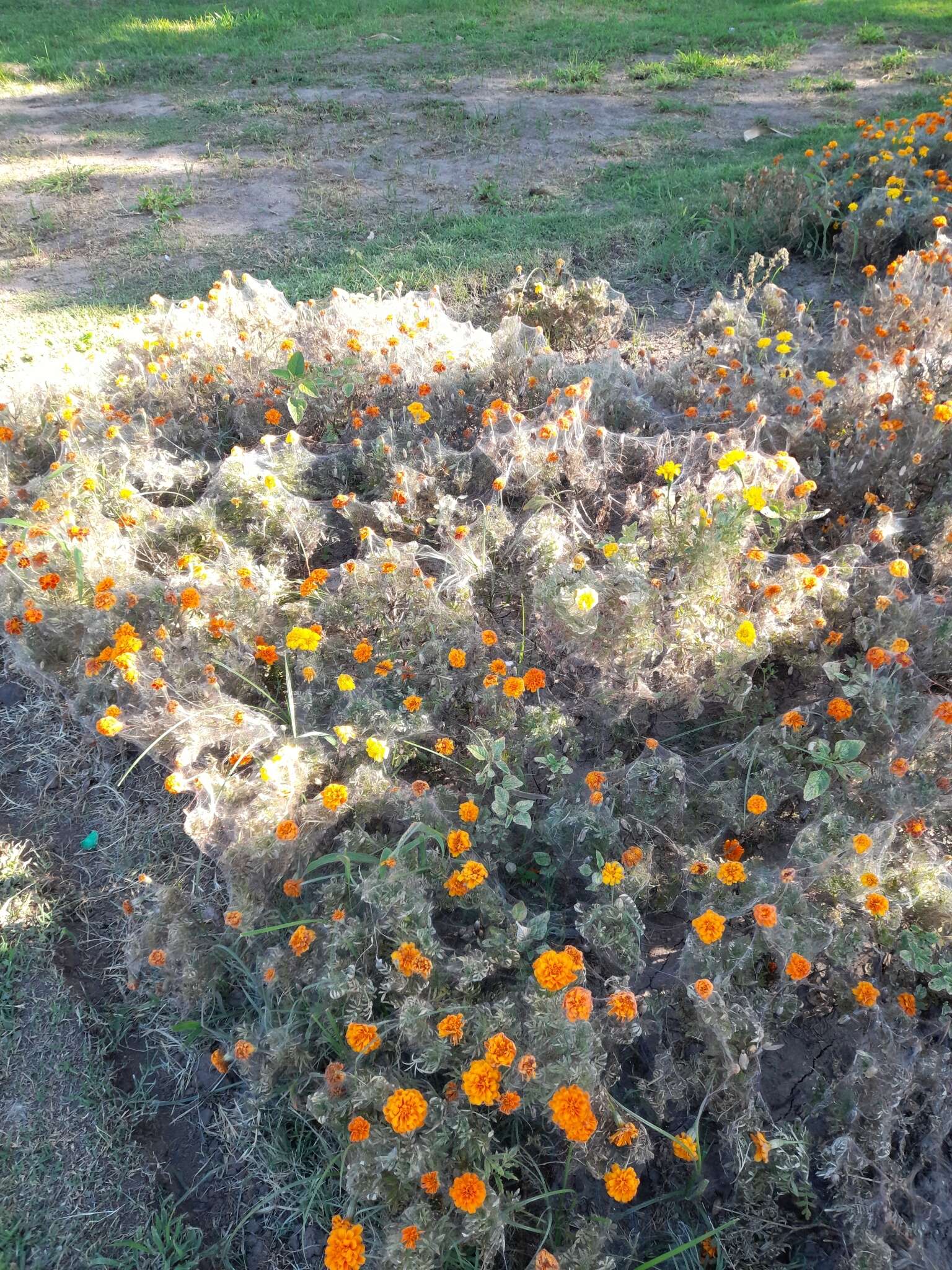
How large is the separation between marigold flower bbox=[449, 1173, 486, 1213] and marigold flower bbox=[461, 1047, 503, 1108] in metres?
0.13

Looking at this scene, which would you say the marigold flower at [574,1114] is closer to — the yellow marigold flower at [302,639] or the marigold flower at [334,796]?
the marigold flower at [334,796]

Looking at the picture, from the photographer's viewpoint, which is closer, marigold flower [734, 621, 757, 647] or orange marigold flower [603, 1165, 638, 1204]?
orange marigold flower [603, 1165, 638, 1204]

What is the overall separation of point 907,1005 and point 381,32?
11147mm

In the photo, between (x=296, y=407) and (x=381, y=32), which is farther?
(x=381, y=32)

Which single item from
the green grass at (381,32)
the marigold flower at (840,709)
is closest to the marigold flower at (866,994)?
the marigold flower at (840,709)

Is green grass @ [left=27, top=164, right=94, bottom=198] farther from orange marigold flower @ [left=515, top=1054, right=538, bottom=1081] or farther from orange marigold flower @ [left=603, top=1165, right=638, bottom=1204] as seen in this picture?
orange marigold flower @ [left=603, top=1165, right=638, bottom=1204]

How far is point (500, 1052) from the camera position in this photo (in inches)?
61.8

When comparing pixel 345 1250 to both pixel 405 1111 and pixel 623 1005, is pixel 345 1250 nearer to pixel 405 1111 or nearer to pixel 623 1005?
pixel 405 1111

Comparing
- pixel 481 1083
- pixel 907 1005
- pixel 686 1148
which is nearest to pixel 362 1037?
pixel 481 1083

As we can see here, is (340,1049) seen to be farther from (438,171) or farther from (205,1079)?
(438,171)

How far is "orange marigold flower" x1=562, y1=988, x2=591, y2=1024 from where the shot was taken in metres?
1.55

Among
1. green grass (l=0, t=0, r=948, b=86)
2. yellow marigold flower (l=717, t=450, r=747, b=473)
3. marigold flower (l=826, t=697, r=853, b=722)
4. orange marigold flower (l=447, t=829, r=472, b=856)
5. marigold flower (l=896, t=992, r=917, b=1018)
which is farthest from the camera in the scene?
green grass (l=0, t=0, r=948, b=86)

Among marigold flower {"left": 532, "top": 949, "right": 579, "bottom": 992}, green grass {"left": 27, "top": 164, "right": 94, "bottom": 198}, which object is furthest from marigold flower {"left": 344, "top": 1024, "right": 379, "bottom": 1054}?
green grass {"left": 27, "top": 164, "right": 94, "bottom": 198}

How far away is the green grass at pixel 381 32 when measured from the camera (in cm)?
831
